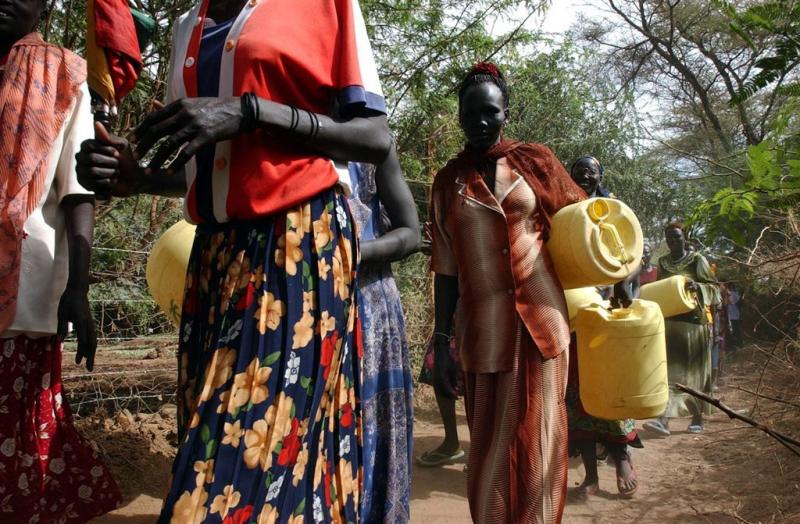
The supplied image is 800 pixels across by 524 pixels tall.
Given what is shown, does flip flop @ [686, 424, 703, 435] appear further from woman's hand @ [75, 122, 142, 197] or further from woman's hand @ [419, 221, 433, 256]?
woman's hand @ [75, 122, 142, 197]

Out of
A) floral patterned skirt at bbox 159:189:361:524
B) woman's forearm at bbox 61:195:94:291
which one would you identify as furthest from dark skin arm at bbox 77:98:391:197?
woman's forearm at bbox 61:195:94:291

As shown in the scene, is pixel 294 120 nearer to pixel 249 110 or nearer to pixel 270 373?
pixel 249 110

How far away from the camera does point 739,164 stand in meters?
4.59

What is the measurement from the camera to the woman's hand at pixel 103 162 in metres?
1.52

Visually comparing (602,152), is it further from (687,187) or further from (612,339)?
(612,339)

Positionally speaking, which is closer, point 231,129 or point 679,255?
point 231,129

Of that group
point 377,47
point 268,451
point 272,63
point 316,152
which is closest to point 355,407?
point 268,451

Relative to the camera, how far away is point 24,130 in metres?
2.11

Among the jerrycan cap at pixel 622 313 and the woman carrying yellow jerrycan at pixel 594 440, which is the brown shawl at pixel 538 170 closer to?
the jerrycan cap at pixel 622 313

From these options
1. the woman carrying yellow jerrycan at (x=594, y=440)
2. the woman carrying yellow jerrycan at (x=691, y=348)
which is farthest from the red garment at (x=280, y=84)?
the woman carrying yellow jerrycan at (x=691, y=348)

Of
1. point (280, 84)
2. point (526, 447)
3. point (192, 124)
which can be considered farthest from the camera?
point (526, 447)

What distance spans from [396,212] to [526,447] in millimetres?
1064

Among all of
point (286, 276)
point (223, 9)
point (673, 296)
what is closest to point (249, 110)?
point (286, 276)

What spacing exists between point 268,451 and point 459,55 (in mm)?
5243
